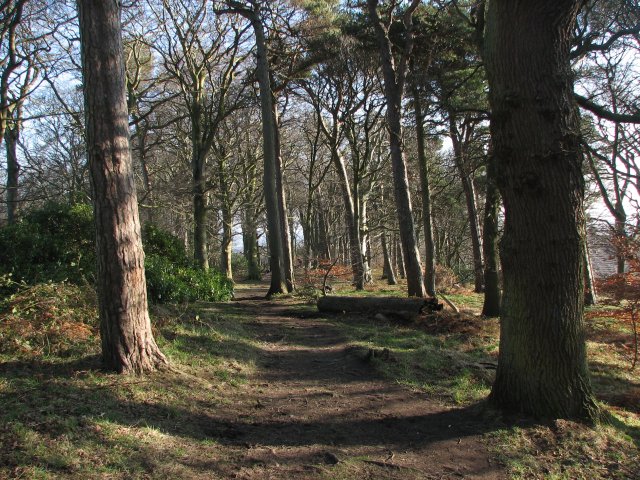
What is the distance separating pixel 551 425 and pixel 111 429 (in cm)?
411

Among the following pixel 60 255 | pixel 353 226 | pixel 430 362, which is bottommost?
pixel 430 362

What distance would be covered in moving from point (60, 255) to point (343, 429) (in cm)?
684

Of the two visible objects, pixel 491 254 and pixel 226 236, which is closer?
pixel 491 254

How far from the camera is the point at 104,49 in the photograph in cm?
525

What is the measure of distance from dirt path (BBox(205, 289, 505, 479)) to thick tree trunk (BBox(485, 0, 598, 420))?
3.06ft

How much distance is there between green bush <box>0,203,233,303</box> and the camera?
25.9 ft

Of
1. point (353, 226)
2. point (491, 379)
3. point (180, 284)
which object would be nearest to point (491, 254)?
point (491, 379)

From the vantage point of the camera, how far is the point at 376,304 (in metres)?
11.2

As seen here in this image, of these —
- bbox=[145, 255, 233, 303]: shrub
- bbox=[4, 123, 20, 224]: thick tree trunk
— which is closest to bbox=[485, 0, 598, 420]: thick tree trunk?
bbox=[145, 255, 233, 303]: shrub

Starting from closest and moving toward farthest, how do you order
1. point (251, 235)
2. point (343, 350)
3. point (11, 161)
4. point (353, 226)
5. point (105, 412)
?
point (105, 412) → point (343, 350) → point (11, 161) → point (353, 226) → point (251, 235)

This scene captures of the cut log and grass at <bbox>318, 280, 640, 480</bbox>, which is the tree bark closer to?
the cut log

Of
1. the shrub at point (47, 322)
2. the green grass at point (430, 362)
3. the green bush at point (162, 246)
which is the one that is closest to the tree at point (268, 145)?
the green bush at point (162, 246)

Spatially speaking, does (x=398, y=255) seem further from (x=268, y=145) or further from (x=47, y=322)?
(x=47, y=322)

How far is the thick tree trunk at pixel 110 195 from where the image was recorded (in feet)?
16.9
